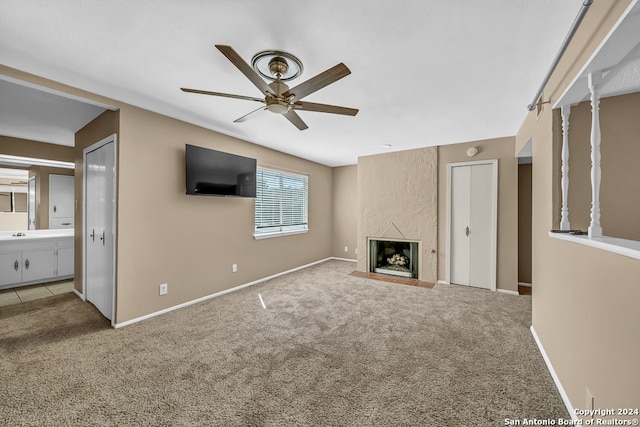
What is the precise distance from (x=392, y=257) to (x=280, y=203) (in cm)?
247

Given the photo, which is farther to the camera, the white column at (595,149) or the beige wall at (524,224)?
the beige wall at (524,224)

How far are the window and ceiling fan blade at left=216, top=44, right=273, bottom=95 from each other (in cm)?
271

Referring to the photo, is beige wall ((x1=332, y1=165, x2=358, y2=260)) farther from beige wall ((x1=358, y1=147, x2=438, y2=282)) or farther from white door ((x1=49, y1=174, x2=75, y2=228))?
white door ((x1=49, y1=174, x2=75, y2=228))

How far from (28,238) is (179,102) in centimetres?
354

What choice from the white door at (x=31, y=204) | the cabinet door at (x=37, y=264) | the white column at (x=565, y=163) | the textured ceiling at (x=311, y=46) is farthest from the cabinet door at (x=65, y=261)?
the white column at (x=565, y=163)

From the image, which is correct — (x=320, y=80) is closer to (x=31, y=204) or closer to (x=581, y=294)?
(x=581, y=294)

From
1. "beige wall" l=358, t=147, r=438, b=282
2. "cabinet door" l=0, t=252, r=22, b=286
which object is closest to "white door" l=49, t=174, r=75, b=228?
"cabinet door" l=0, t=252, r=22, b=286

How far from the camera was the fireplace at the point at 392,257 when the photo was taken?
15.6 feet

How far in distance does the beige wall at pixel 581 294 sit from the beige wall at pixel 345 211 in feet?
12.9

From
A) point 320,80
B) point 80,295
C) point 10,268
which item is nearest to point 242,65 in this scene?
point 320,80

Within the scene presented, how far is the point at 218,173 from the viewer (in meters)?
3.51

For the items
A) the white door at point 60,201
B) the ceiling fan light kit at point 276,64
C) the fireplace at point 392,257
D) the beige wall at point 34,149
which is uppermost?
the ceiling fan light kit at point 276,64

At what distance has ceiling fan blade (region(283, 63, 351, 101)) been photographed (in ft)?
5.07

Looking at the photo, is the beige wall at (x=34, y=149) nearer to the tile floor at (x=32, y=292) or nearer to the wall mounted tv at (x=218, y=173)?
the tile floor at (x=32, y=292)
